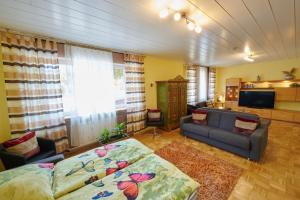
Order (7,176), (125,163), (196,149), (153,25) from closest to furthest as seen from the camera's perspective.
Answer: (7,176)
(125,163)
(153,25)
(196,149)

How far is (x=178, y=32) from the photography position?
234 centimetres

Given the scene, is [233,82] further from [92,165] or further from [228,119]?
[92,165]

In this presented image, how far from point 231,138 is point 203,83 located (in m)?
4.06

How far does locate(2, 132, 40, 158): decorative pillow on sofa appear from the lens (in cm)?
202

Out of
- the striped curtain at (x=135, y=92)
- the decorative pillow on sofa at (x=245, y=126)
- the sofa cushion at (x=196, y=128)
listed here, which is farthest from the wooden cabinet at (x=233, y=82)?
the striped curtain at (x=135, y=92)

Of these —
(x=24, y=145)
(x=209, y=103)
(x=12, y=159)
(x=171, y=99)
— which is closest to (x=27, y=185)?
(x=12, y=159)

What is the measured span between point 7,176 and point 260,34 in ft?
13.5

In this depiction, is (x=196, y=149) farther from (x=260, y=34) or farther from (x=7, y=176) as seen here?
(x=7, y=176)

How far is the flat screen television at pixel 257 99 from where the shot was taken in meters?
5.45

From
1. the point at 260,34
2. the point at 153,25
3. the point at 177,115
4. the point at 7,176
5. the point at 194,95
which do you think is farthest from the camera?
the point at 194,95

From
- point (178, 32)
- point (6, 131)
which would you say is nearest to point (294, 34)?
point (178, 32)

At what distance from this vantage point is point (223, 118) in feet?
11.6

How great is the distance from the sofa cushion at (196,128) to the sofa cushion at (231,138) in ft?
0.41

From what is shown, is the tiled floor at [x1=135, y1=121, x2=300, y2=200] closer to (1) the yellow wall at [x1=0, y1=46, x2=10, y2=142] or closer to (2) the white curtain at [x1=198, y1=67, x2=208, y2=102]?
(1) the yellow wall at [x1=0, y1=46, x2=10, y2=142]
